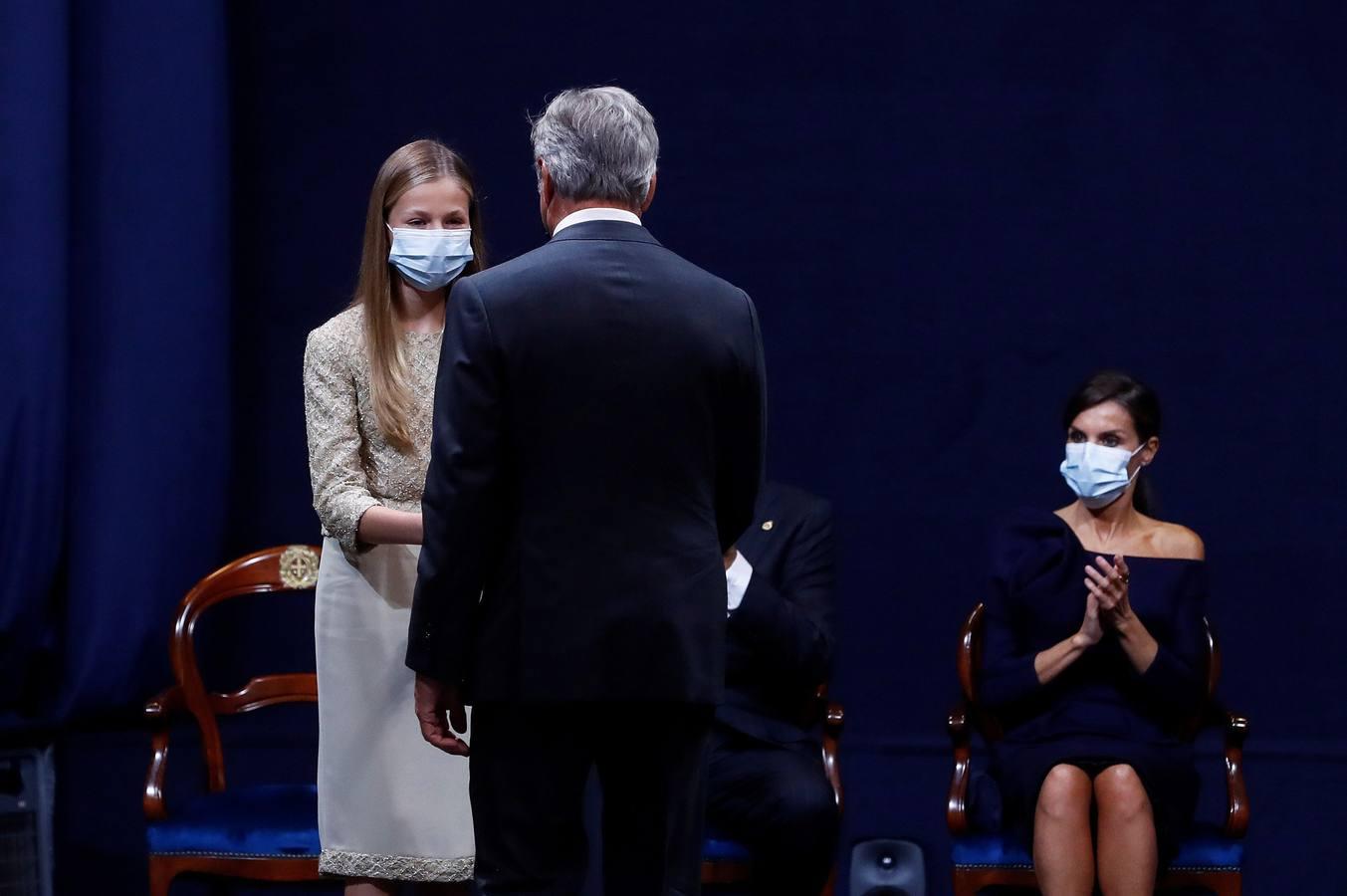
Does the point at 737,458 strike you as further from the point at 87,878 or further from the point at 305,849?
the point at 87,878

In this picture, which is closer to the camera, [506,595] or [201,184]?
[506,595]

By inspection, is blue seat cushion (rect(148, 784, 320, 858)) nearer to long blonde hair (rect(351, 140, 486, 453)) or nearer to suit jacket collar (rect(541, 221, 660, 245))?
long blonde hair (rect(351, 140, 486, 453))

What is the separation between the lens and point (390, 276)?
3090 mm

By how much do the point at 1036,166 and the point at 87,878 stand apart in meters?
3.06

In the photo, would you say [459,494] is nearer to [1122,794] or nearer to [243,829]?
[243,829]

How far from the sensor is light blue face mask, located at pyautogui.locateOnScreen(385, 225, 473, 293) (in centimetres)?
303

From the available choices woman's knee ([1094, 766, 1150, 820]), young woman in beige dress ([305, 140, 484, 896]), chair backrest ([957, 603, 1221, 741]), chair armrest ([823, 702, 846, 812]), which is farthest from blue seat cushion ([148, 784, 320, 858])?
woman's knee ([1094, 766, 1150, 820])

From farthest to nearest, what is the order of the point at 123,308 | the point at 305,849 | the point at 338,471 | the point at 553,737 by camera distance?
the point at 123,308, the point at 305,849, the point at 338,471, the point at 553,737

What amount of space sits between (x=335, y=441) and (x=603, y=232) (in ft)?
2.99

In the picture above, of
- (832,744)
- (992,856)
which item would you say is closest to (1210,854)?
(992,856)

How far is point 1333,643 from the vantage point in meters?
4.22

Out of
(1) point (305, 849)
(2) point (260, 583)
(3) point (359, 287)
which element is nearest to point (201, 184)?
(2) point (260, 583)

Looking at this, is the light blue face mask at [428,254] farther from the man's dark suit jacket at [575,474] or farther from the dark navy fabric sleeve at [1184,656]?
the dark navy fabric sleeve at [1184,656]

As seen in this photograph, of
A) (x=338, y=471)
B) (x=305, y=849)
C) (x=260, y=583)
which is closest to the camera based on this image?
(x=338, y=471)
